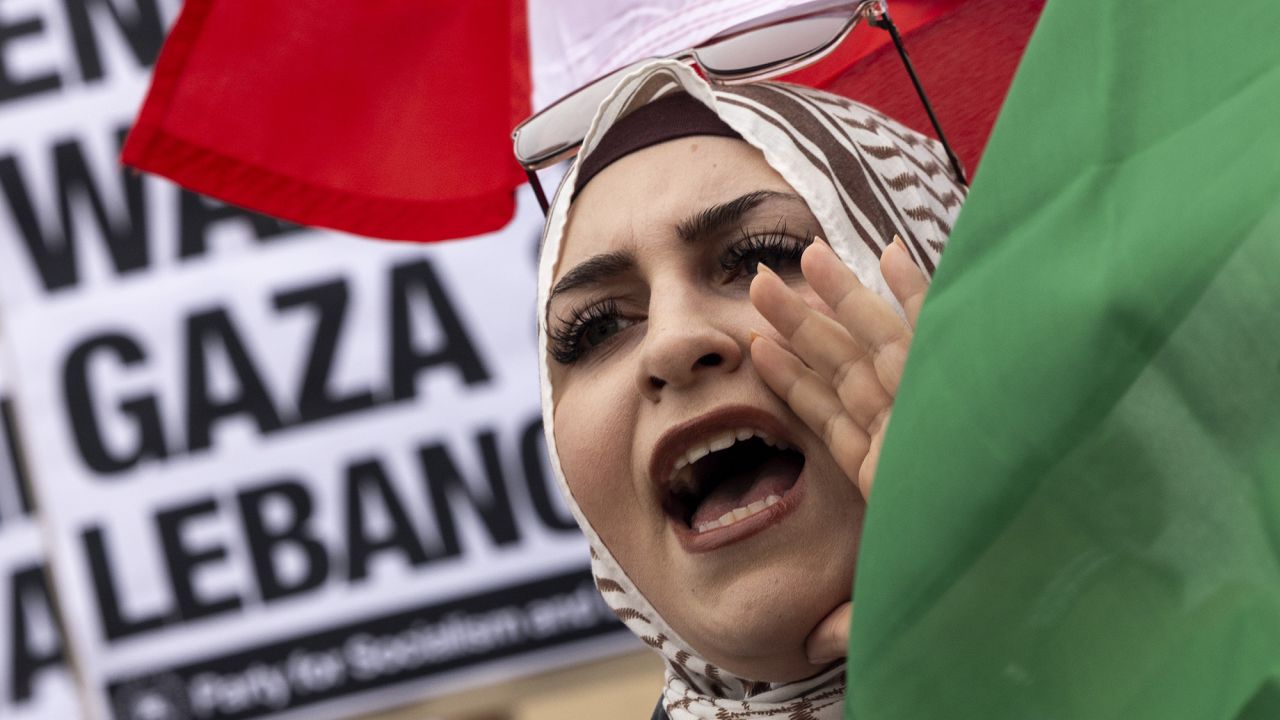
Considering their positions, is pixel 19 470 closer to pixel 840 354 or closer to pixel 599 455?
pixel 599 455

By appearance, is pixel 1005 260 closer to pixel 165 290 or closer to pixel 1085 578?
pixel 1085 578

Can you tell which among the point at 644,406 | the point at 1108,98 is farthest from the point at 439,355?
the point at 1108,98

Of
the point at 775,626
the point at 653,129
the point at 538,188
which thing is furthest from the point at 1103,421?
the point at 538,188

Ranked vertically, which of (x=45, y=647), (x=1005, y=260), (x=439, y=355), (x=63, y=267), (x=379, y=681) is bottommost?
(x=379, y=681)

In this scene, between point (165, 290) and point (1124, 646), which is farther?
point (165, 290)

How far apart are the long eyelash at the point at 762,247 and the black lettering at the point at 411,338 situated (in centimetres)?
188

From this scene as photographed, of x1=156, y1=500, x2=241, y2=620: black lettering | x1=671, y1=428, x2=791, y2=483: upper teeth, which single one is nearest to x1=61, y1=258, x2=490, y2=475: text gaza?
x1=156, y1=500, x2=241, y2=620: black lettering

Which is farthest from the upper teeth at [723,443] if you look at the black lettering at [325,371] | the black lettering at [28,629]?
the black lettering at [28,629]

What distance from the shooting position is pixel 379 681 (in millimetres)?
2959

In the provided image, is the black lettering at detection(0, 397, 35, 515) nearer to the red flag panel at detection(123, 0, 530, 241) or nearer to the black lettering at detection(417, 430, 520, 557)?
the black lettering at detection(417, 430, 520, 557)

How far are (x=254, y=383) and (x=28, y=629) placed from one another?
0.69 metres

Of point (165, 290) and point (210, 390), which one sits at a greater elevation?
point (165, 290)

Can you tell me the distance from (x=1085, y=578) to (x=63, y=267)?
275 cm

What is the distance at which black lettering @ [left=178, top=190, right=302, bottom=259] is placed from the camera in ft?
9.84
